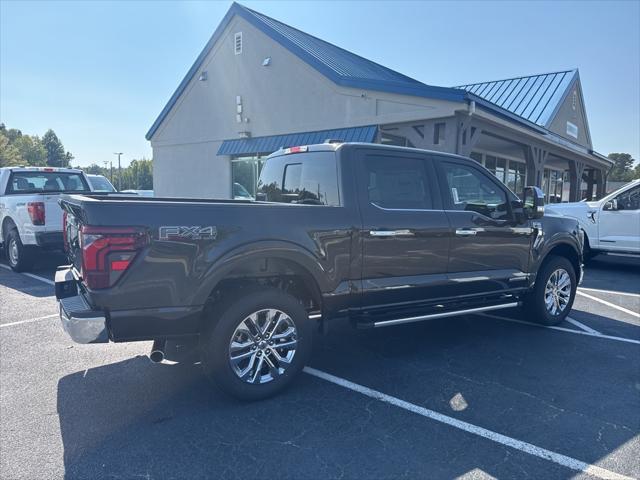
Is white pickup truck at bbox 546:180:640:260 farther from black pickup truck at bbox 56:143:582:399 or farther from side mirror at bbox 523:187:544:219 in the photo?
black pickup truck at bbox 56:143:582:399

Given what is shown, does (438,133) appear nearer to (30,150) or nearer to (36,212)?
(36,212)

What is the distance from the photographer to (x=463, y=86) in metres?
27.2

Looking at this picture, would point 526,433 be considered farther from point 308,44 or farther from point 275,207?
point 308,44

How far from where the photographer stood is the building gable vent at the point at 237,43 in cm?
1669

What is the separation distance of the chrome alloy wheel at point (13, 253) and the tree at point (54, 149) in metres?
116

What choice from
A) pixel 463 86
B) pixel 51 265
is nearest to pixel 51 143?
pixel 463 86

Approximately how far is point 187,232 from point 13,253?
7274 mm

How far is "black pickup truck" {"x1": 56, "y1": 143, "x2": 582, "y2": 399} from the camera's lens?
315 cm

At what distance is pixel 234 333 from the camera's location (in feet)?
11.5

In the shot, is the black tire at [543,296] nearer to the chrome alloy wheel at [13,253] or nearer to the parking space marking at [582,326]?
the parking space marking at [582,326]

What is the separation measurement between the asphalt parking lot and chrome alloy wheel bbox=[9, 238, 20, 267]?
370 cm

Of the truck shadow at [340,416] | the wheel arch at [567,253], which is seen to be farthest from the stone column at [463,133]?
the truck shadow at [340,416]

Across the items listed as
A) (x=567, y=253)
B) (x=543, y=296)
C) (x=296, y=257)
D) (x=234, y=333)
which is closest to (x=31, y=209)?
(x=234, y=333)

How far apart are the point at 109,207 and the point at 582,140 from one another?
31.9 meters
